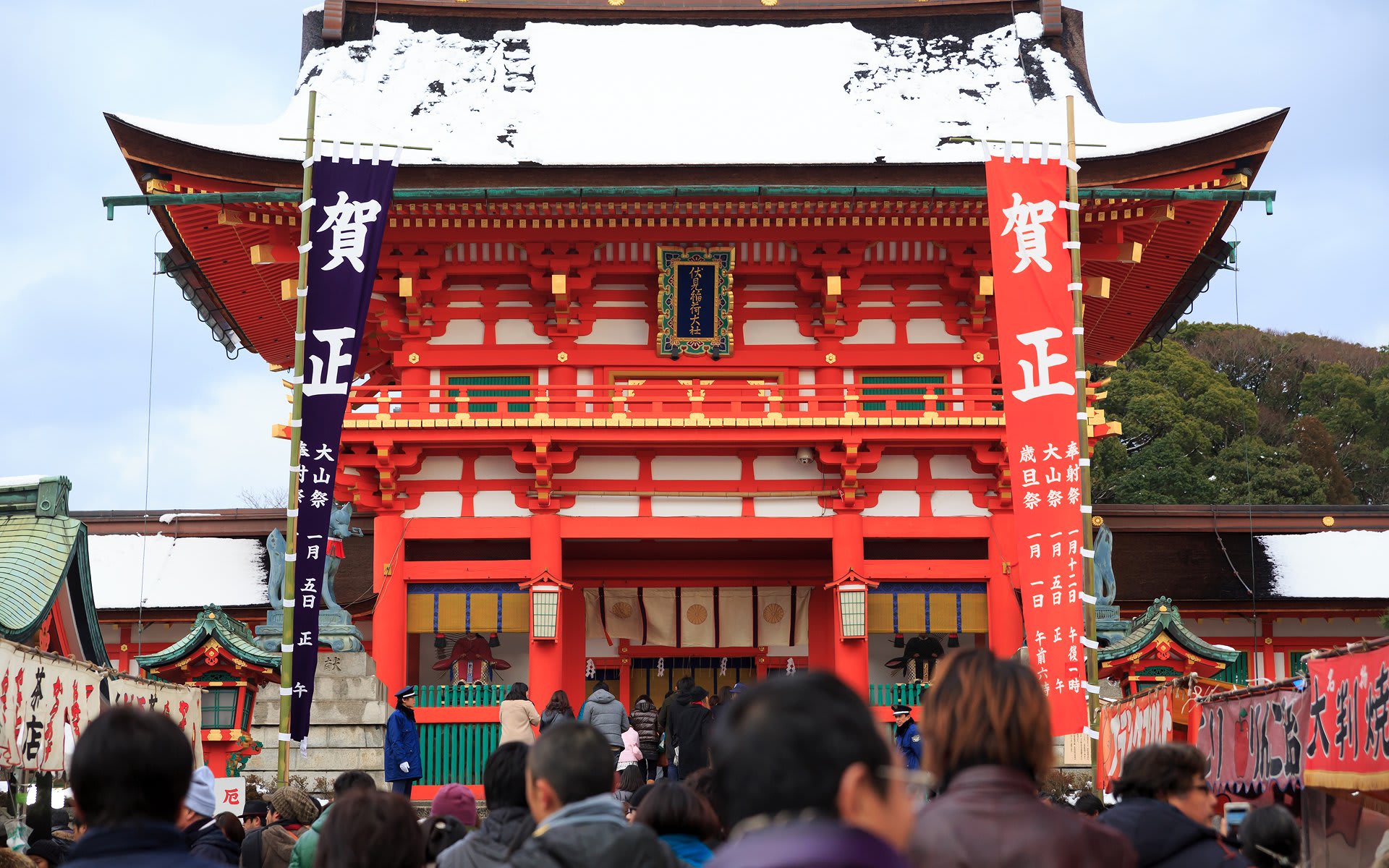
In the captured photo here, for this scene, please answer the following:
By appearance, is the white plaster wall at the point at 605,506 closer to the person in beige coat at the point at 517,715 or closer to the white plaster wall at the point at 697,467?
the white plaster wall at the point at 697,467

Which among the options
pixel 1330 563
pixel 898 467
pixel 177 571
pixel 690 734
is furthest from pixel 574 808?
pixel 1330 563

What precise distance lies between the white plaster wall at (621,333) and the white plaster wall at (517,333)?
1.92ft

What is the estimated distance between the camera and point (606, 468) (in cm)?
1858

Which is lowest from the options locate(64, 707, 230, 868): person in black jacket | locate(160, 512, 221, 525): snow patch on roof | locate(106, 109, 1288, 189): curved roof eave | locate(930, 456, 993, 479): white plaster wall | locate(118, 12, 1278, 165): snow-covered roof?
locate(64, 707, 230, 868): person in black jacket

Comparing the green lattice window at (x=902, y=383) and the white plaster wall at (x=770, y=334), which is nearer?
the green lattice window at (x=902, y=383)

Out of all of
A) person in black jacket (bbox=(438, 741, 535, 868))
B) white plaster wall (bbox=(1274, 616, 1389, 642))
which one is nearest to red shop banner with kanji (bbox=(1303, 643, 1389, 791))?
person in black jacket (bbox=(438, 741, 535, 868))

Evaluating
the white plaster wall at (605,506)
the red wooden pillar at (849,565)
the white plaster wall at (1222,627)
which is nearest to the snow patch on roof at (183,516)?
the white plaster wall at (605,506)

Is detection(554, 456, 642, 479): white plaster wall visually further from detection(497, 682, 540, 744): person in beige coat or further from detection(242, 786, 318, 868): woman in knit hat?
detection(242, 786, 318, 868): woman in knit hat

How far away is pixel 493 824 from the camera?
5.15m

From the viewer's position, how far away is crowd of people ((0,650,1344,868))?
2.68m

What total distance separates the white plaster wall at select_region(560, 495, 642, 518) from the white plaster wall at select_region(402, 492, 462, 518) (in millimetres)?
1257

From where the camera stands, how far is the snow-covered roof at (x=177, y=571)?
21812 mm

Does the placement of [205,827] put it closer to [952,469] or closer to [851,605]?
[851,605]

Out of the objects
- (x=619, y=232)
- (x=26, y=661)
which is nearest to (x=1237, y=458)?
(x=619, y=232)
